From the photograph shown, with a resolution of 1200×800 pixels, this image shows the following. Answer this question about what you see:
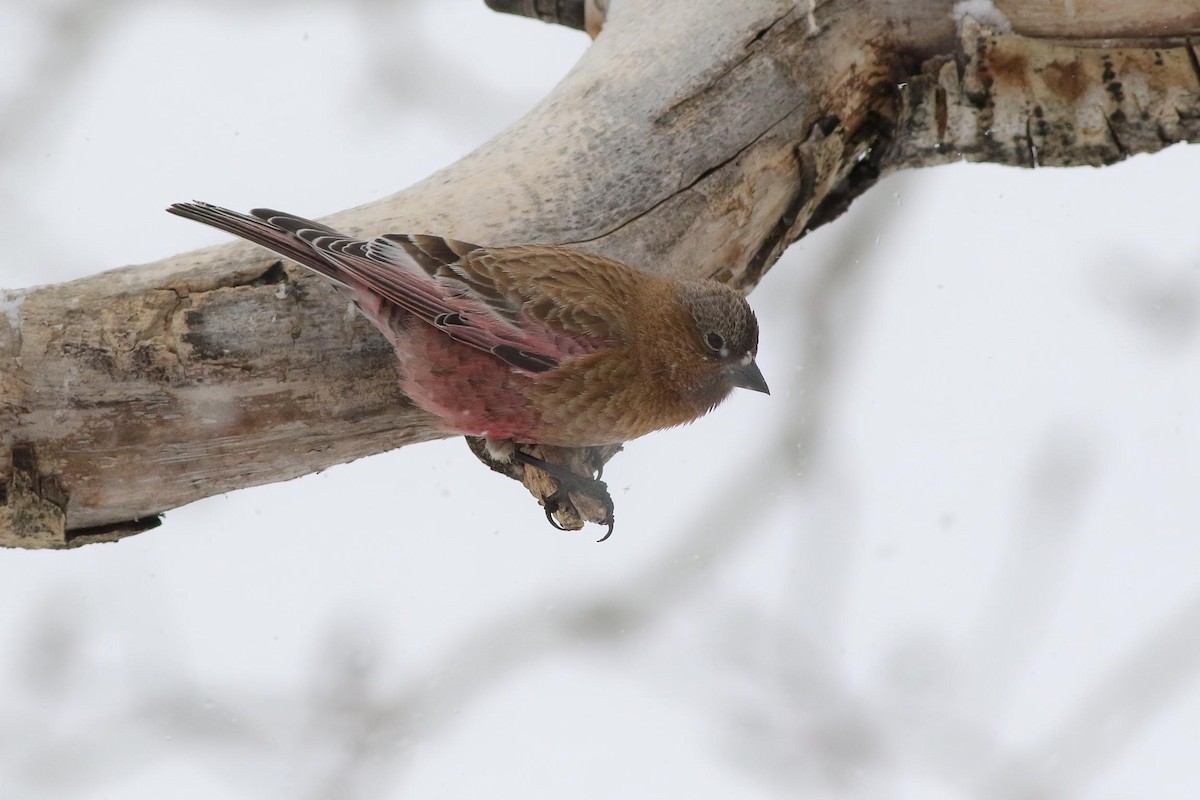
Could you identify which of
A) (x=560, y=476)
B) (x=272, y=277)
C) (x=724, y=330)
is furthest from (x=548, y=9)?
(x=560, y=476)

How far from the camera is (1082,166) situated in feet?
14.8

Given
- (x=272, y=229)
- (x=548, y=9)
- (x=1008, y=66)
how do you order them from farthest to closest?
(x=548, y=9), (x=1008, y=66), (x=272, y=229)

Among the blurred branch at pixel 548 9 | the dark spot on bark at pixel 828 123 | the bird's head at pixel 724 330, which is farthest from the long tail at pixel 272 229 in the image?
the blurred branch at pixel 548 9

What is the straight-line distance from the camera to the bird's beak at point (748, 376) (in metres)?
3.87

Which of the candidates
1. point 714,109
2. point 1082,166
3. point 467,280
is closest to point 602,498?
point 467,280

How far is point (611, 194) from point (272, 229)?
1116 mm

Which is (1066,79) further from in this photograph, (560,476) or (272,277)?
(272,277)

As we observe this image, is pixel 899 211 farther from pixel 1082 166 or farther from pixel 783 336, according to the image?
pixel 1082 166

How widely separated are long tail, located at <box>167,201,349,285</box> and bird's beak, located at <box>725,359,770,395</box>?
1.31m

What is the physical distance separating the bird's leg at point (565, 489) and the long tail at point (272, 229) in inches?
33.9

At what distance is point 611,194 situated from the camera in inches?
151

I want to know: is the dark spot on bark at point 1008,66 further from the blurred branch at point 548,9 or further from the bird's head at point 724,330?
the blurred branch at point 548,9

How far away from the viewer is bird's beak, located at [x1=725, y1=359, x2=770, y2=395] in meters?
3.87

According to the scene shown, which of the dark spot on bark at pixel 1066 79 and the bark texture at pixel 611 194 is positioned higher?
the dark spot on bark at pixel 1066 79
